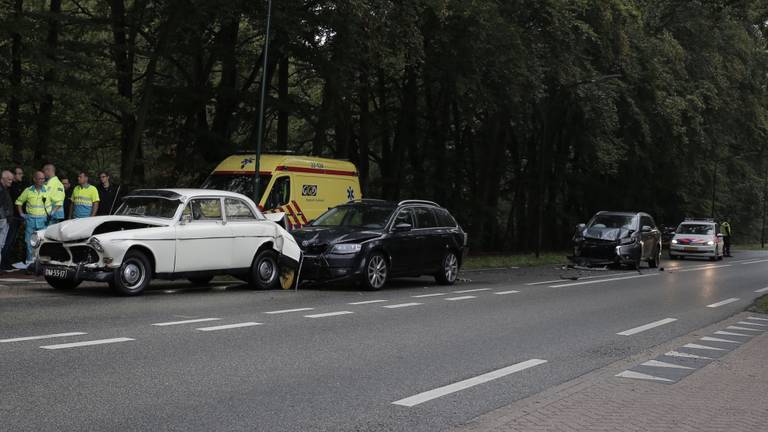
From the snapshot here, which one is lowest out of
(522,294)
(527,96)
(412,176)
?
(522,294)

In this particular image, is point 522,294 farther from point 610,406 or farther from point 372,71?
point 372,71

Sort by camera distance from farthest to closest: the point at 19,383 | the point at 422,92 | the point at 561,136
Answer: the point at 561,136
the point at 422,92
the point at 19,383

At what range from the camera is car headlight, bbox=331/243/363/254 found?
49.2 feet

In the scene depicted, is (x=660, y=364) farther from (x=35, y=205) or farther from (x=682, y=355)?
(x=35, y=205)

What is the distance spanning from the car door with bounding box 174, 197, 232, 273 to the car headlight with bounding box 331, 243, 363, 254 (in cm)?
196

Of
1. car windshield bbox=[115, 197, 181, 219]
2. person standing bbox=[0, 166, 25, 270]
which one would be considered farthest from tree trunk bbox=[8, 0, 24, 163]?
car windshield bbox=[115, 197, 181, 219]

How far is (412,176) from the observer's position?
34.9 meters

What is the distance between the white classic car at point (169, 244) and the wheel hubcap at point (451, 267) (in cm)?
384

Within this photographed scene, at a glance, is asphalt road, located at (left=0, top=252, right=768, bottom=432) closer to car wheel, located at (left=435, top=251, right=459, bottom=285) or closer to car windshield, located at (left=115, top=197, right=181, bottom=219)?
car windshield, located at (left=115, top=197, right=181, bottom=219)

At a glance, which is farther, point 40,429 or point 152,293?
point 152,293

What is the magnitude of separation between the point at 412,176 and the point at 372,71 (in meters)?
9.44

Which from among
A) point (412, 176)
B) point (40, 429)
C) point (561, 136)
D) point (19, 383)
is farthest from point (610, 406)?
point (561, 136)

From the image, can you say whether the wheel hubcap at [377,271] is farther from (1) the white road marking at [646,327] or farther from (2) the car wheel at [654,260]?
(2) the car wheel at [654,260]

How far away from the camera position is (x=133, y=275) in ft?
41.8
